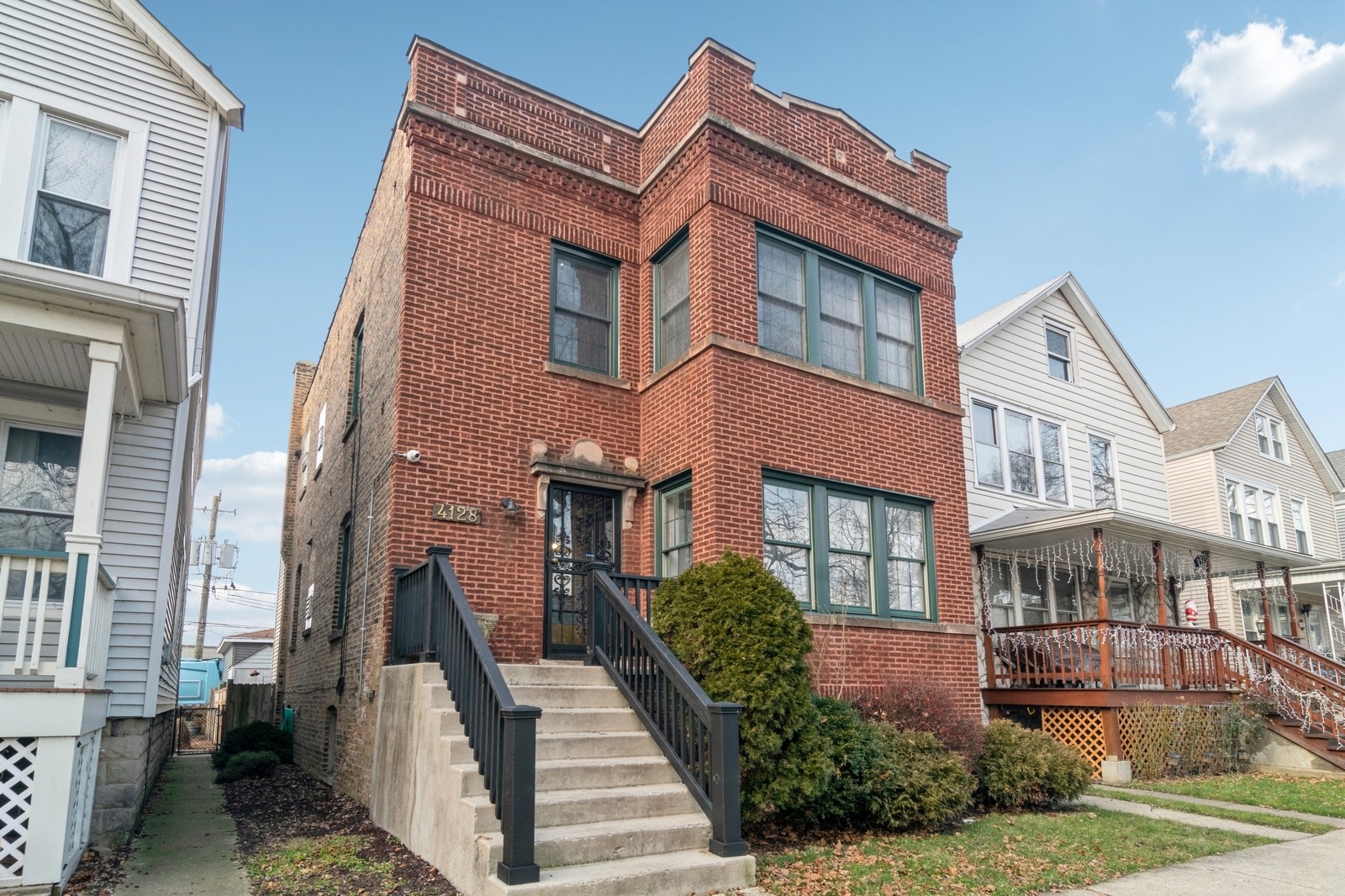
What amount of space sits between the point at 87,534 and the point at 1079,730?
12.4 metres

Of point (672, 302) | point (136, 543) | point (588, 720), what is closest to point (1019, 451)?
point (672, 302)

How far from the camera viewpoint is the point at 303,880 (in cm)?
629

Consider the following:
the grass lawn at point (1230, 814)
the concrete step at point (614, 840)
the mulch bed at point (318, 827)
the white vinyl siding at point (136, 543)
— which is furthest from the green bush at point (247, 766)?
the grass lawn at point (1230, 814)

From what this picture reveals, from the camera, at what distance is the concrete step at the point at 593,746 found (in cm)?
683

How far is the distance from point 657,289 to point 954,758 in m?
6.27

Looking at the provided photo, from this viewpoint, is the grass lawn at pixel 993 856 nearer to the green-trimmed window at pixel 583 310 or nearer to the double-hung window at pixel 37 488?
the green-trimmed window at pixel 583 310

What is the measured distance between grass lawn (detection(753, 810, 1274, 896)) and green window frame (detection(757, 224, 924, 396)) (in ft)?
17.5

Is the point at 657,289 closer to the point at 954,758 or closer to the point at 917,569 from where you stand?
the point at 917,569

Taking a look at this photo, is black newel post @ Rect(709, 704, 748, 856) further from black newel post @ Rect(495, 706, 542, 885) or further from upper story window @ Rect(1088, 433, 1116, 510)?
upper story window @ Rect(1088, 433, 1116, 510)

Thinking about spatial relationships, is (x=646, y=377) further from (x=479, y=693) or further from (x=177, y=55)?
(x=177, y=55)

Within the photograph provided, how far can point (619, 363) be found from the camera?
1112 centimetres

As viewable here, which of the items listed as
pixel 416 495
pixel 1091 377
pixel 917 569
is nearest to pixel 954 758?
pixel 917 569

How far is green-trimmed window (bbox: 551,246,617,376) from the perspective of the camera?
1085cm

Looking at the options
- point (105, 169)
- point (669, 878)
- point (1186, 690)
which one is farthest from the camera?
point (1186, 690)
